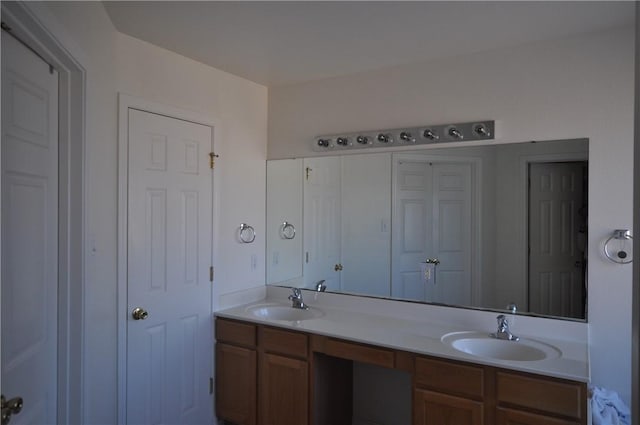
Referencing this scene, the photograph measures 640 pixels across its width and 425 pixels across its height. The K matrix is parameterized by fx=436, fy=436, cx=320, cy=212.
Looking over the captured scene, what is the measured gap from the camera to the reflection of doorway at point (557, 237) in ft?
7.43

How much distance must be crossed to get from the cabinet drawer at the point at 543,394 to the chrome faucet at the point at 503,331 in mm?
389

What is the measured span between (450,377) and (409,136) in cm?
141

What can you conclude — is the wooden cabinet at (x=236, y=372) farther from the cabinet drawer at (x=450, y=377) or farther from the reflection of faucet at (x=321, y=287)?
the cabinet drawer at (x=450, y=377)

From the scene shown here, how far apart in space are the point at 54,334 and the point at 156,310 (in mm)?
752

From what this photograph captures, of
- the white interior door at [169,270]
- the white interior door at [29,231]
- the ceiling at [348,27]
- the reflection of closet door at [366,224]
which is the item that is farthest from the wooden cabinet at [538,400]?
the white interior door at [29,231]

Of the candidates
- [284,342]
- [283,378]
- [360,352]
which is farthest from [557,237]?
[283,378]

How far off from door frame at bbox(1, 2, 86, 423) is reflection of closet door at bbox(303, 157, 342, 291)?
5.43 ft

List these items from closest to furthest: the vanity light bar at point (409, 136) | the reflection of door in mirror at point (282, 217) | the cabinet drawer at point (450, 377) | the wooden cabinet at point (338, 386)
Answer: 1. the wooden cabinet at point (338, 386)
2. the cabinet drawer at point (450, 377)
3. the vanity light bar at point (409, 136)
4. the reflection of door in mirror at point (282, 217)

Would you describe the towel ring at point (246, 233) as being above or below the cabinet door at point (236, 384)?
above

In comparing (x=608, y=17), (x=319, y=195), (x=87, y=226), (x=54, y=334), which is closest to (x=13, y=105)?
(x=87, y=226)

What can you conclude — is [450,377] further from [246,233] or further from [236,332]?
[246,233]

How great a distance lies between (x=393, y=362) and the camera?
87.9 inches

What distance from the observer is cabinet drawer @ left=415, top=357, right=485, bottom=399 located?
6.55ft

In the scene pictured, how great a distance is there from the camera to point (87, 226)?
187cm
